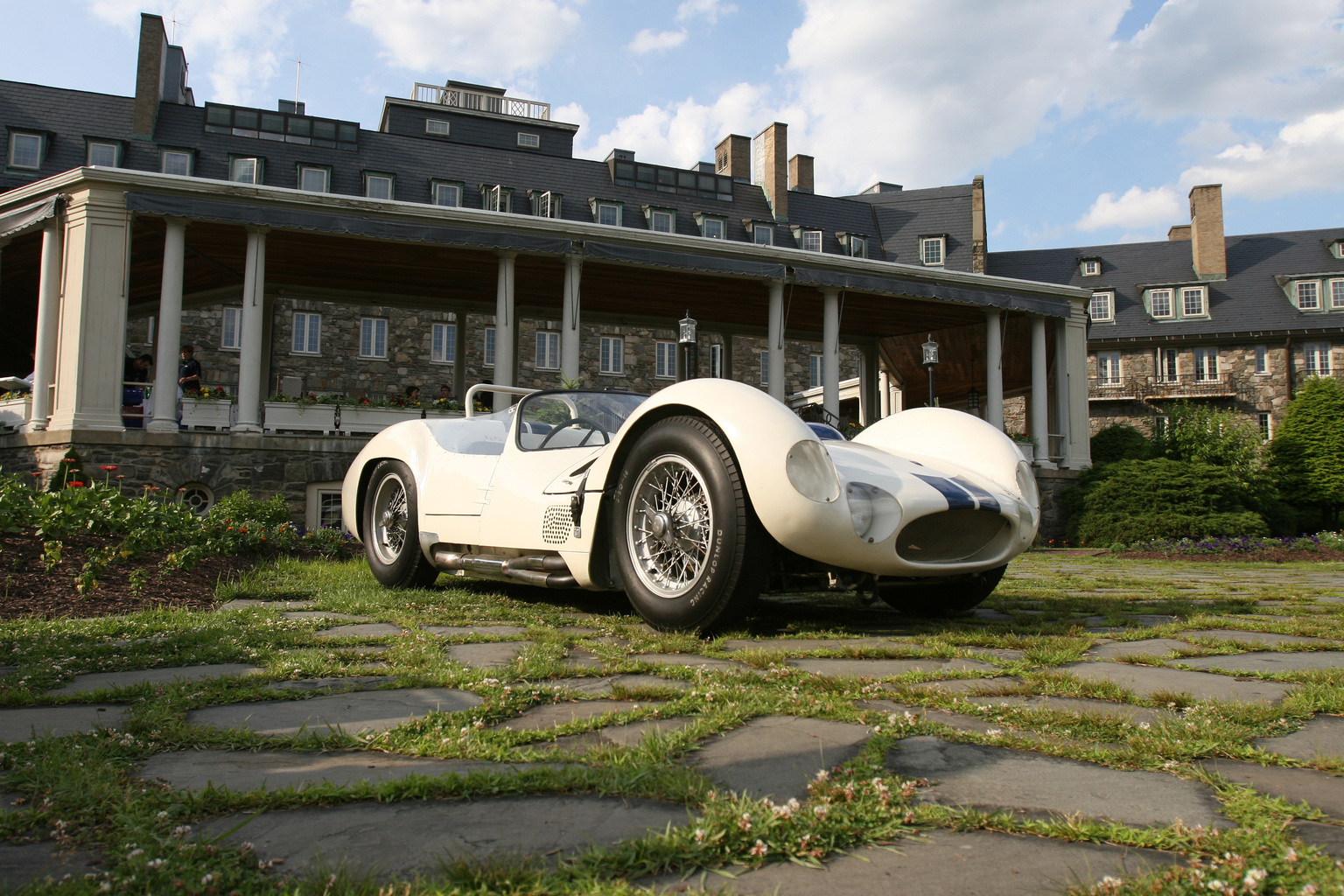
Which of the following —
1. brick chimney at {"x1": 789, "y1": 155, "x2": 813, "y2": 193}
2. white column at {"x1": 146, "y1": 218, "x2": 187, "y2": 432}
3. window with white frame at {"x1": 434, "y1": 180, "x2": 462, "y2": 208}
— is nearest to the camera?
white column at {"x1": 146, "y1": 218, "x2": 187, "y2": 432}

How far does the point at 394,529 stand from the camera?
543 cm

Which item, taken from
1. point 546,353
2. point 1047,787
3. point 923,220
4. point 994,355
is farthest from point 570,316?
point 923,220

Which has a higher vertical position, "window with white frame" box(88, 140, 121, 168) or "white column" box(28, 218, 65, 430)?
"window with white frame" box(88, 140, 121, 168)

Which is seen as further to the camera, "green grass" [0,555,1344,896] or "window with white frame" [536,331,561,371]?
"window with white frame" [536,331,561,371]

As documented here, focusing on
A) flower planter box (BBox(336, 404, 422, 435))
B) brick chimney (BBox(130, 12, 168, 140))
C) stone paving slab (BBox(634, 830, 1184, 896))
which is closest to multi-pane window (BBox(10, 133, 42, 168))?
brick chimney (BBox(130, 12, 168, 140))

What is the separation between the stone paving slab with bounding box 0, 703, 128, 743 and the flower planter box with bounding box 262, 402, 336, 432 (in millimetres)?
11860

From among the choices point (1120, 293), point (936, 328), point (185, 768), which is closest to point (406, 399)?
point (936, 328)

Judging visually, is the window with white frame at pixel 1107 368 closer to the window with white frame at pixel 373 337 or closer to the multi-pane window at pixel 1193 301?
the multi-pane window at pixel 1193 301

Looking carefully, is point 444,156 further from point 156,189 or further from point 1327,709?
point 1327,709

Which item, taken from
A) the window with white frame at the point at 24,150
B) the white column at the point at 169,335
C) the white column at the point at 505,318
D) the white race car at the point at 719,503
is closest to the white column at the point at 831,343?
the white column at the point at 505,318

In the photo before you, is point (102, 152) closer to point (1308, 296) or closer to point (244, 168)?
point (244, 168)

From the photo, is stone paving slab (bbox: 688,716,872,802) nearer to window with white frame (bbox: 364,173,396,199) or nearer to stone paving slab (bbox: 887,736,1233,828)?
stone paving slab (bbox: 887,736,1233,828)

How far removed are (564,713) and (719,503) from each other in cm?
130

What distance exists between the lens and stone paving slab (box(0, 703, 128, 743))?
183 cm
